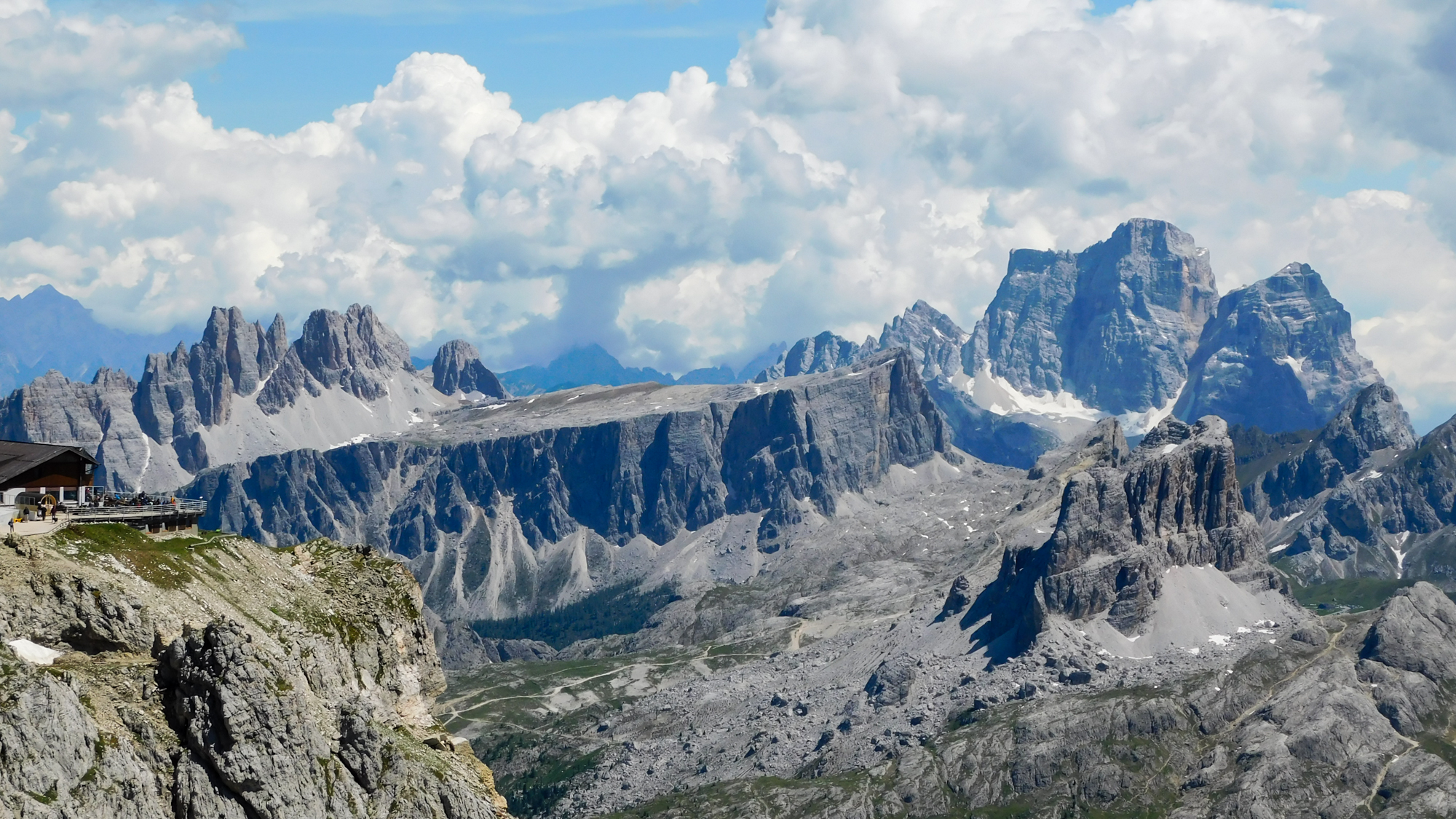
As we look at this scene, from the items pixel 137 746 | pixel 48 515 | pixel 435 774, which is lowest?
pixel 435 774

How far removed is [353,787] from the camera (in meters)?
69.9

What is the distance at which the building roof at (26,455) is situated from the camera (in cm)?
8094

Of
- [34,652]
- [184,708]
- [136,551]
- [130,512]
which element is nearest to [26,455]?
[130,512]

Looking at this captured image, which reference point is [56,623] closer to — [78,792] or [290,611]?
[78,792]

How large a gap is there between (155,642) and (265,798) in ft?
32.1

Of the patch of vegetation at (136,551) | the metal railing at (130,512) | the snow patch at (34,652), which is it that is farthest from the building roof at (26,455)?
the snow patch at (34,652)

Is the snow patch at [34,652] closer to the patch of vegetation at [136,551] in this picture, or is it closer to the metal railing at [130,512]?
the patch of vegetation at [136,551]

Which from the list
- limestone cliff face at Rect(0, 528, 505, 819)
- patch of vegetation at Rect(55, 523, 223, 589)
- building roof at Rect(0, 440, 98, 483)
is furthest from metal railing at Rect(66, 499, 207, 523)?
limestone cliff face at Rect(0, 528, 505, 819)

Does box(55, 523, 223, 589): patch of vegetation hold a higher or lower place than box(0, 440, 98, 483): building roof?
lower

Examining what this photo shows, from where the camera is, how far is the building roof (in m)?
80.9

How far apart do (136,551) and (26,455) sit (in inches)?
367

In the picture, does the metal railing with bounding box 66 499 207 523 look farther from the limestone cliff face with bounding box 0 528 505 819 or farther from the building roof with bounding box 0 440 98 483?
the limestone cliff face with bounding box 0 528 505 819

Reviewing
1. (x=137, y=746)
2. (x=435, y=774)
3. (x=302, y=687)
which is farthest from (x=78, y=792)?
(x=435, y=774)

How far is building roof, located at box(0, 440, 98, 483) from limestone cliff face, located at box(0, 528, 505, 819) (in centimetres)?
613
